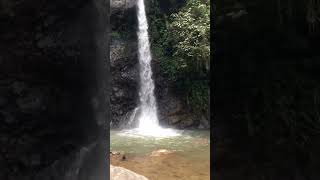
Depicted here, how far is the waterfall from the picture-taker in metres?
16.8

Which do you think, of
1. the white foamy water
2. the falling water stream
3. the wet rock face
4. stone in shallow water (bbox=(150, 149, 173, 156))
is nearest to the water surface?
the falling water stream

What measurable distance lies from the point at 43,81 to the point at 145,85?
1474 cm

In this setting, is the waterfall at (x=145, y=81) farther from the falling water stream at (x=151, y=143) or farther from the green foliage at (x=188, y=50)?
the green foliage at (x=188, y=50)

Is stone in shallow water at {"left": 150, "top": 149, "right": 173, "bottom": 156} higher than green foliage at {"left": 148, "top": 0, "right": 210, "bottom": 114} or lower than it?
lower

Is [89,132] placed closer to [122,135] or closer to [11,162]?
[11,162]

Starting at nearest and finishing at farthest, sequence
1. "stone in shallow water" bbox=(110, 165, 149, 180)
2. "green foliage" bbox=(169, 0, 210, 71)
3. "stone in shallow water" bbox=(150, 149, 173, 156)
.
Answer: "stone in shallow water" bbox=(110, 165, 149, 180)
"stone in shallow water" bbox=(150, 149, 173, 156)
"green foliage" bbox=(169, 0, 210, 71)

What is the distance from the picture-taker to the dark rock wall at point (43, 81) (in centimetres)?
248

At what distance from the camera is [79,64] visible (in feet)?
9.11
